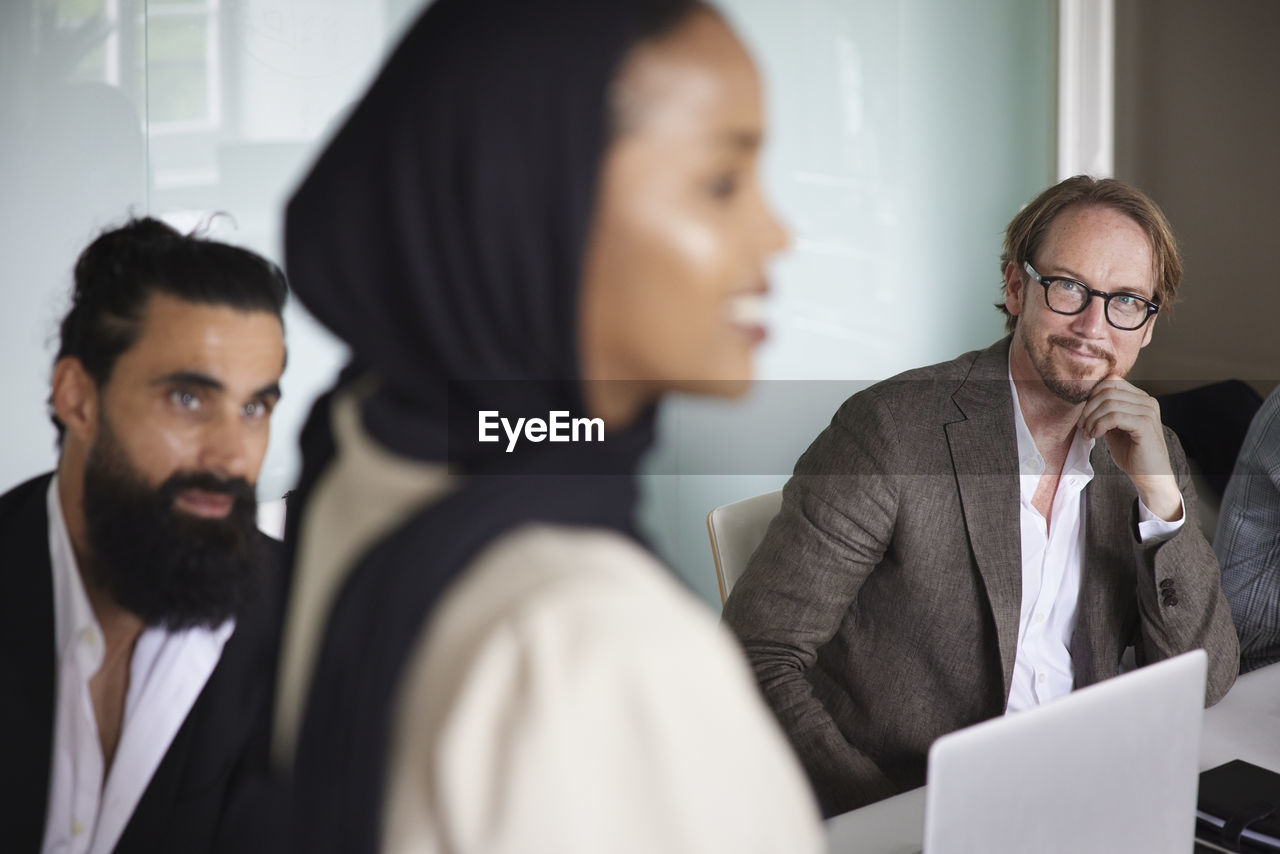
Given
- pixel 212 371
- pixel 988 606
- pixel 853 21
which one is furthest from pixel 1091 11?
pixel 212 371

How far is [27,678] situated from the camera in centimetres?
94

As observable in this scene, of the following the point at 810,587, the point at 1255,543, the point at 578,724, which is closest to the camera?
the point at 578,724

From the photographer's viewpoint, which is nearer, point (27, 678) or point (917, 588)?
point (27, 678)

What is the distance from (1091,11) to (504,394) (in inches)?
125

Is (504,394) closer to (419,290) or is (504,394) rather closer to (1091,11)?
(419,290)

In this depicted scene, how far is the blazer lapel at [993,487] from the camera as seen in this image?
1.42 m

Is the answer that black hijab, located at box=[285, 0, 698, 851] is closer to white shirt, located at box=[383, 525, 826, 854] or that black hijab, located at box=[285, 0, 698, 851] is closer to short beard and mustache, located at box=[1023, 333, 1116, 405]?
white shirt, located at box=[383, 525, 826, 854]

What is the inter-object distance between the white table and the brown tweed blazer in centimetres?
4

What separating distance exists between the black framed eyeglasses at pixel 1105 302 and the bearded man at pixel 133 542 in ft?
3.43

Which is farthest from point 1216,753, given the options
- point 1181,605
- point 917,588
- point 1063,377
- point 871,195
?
point 871,195

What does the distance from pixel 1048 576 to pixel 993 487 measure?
147 mm

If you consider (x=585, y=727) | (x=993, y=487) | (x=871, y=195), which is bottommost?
(x=993, y=487)

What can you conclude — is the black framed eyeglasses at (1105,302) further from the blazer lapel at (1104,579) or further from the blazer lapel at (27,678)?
the blazer lapel at (27,678)

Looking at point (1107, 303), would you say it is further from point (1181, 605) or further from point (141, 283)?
point (141, 283)
